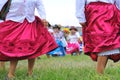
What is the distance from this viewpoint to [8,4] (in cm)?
739

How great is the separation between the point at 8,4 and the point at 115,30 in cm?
178

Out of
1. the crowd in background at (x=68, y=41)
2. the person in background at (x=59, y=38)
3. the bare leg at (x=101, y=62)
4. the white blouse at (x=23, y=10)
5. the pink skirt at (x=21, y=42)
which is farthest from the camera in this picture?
the crowd in background at (x=68, y=41)

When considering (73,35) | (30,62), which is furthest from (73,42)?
(30,62)

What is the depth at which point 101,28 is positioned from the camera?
22.2ft

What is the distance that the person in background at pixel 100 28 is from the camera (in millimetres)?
6710

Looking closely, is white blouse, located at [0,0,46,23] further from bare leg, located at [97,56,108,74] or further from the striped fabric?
bare leg, located at [97,56,108,74]

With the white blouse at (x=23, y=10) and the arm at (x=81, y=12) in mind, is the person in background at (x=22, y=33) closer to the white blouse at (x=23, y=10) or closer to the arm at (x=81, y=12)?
the white blouse at (x=23, y=10)

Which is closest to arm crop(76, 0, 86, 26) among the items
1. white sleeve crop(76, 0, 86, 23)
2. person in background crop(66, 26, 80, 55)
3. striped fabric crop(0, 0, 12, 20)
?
white sleeve crop(76, 0, 86, 23)

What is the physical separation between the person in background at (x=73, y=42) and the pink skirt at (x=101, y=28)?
43.1ft

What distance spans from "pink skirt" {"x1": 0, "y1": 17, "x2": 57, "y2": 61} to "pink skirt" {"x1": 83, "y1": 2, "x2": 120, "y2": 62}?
0.79 m

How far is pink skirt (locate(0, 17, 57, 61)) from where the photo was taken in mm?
7227

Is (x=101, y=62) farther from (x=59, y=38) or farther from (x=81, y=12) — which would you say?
(x=59, y=38)

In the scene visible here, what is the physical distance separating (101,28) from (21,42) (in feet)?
4.32

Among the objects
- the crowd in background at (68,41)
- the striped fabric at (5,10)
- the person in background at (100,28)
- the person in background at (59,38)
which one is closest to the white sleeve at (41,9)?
the striped fabric at (5,10)
